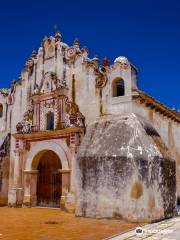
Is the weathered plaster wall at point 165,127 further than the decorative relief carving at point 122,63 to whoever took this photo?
Yes

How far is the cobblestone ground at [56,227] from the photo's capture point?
7613mm

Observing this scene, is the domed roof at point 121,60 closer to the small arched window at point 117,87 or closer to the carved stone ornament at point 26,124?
the small arched window at point 117,87

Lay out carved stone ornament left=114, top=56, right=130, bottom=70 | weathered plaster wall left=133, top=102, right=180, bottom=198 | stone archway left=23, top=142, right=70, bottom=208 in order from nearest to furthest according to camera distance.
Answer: carved stone ornament left=114, top=56, right=130, bottom=70 → weathered plaster wall left=133, top=102, right=180, bottom=198 → stone archway left=23, top=142, right=70, bottom=208

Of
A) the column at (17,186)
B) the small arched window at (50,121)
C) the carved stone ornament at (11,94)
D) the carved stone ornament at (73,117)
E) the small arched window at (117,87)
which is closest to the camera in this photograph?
the small arched window at (117,87)

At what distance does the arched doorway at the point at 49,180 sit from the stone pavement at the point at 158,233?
5465mm

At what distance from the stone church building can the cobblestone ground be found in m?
0.77

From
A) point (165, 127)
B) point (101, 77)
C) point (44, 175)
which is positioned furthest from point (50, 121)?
point (165, 127)

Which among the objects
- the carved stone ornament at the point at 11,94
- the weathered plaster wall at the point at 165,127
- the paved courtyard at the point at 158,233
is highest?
the carved stone ornament at the point at 11,94

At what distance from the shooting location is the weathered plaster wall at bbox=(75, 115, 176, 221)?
10164 mm

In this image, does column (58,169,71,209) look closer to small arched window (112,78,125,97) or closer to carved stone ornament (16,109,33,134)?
carved stone ornament (16,109,33,134)

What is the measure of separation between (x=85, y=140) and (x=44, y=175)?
358 cm

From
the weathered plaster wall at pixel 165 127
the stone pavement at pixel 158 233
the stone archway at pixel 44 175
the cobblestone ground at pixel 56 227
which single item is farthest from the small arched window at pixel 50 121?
the stone pavement at pixel 158 233

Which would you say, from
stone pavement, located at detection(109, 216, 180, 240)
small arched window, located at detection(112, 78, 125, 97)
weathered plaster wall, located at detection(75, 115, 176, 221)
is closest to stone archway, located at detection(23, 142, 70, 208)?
weathered plaster wall, located at detection(75, 115, 176, 221)

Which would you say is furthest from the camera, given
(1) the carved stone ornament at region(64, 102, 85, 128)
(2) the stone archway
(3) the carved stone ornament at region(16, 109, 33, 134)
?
(3) the carved stone ornament at region(16, 109, 33, 134)
